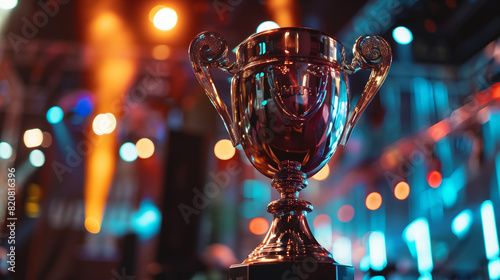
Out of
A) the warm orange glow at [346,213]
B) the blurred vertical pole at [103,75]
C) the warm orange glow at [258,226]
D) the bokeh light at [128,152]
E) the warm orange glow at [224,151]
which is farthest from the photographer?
the warm orange glow at [346,213]

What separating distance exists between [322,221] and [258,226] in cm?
104

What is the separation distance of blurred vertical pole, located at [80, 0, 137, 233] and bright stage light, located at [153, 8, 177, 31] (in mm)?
254

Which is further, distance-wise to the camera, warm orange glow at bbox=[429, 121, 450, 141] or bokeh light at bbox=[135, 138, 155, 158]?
bokeh light at bbox=[135, 138, 155, 158]

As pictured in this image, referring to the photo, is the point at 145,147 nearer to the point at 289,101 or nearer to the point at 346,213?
the point at 346,213

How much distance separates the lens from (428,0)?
2625mm

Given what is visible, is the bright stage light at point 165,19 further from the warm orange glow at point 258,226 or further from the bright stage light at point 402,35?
the warm orange glow at point 258,226

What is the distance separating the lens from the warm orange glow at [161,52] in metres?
3.44

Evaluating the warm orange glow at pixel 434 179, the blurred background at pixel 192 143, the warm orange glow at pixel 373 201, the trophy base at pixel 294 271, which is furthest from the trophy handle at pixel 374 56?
the warm orange glow at pixel 373 201

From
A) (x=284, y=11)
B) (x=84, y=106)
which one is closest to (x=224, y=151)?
(x=84, y=106)

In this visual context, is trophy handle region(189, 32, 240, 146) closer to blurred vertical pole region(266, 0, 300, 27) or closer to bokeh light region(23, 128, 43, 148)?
blurred vertical pole region(266, 0, 300, 27)

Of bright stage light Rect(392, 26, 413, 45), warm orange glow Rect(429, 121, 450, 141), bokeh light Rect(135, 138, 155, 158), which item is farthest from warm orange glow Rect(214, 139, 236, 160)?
bright stage light Rect(392, 26, 413, 45)

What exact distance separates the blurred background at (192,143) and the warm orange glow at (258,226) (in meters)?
0.02

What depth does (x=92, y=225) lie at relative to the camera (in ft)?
14.4

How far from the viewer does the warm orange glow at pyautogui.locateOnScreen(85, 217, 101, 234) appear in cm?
433
